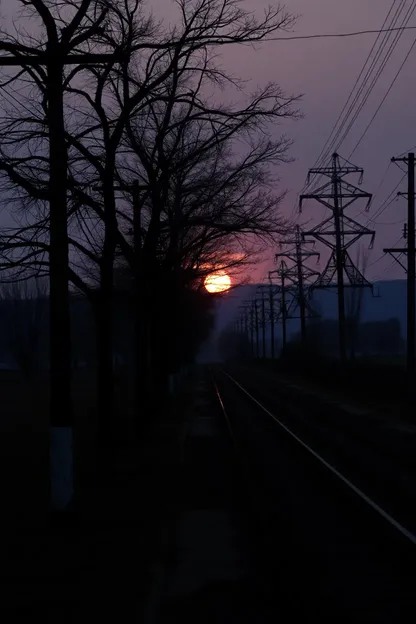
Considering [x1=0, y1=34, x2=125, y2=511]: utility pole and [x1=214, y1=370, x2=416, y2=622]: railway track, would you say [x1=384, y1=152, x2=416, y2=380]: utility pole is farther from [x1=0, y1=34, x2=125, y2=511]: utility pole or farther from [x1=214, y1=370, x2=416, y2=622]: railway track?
[x1=0, y1=34, x2=125, y2=511]: utility pole

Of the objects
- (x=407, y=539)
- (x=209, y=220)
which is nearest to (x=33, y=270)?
(x=209, y=220)

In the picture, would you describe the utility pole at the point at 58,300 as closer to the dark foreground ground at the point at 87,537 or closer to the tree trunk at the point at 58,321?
the tree trunk at the point at 58,321

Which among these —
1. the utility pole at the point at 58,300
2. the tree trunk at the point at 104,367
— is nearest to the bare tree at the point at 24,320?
the tree trunk at the point at 104,367

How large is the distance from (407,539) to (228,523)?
2.68 metres

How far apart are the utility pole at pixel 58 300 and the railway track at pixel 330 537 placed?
2.61 m

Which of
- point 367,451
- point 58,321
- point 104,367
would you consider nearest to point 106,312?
point 104,367

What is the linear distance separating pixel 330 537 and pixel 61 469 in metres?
3.49

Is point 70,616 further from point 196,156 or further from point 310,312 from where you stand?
point 310,312

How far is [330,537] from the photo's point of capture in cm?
1202

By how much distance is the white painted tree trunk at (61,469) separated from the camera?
1300cm

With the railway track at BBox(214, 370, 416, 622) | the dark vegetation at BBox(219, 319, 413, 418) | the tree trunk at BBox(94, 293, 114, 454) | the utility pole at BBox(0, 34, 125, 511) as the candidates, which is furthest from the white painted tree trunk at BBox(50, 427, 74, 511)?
the dark vegetation at BBox(219, 319, 413, 418)

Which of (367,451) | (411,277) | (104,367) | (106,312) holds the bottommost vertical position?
(367,451)

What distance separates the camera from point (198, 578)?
10031 mm

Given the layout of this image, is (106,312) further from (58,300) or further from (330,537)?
(330,537)
